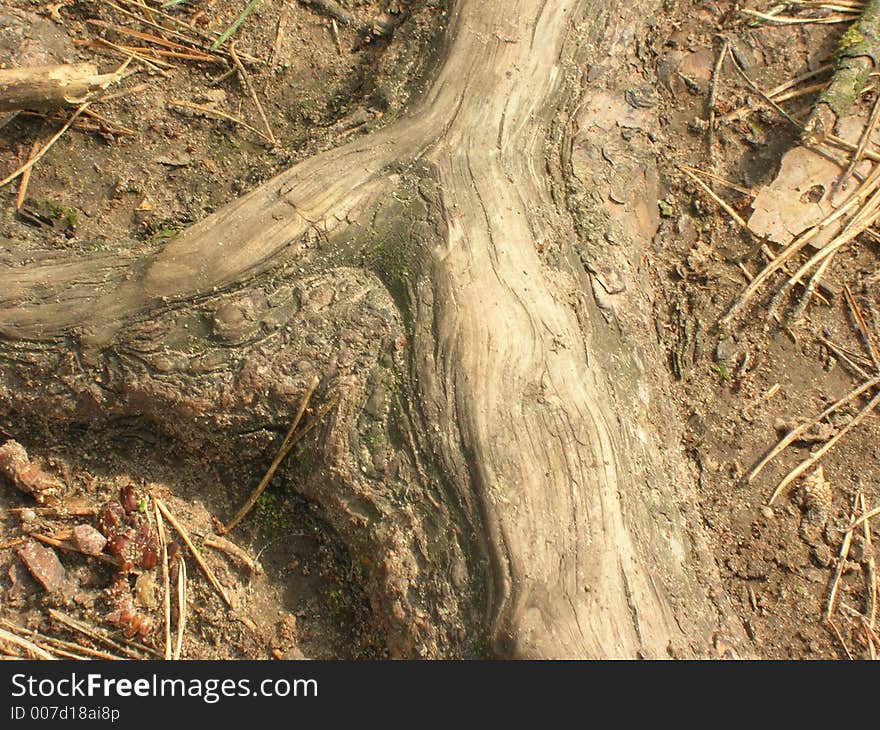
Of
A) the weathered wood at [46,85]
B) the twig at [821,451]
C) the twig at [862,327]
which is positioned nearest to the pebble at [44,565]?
the weathered wood at [46,85]

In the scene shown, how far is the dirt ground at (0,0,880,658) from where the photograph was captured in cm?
232

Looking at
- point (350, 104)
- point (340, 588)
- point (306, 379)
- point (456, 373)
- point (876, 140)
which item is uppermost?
point (876, 140)

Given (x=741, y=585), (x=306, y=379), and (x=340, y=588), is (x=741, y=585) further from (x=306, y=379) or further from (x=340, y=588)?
(x=306, y=379)

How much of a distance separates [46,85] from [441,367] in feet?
5.54

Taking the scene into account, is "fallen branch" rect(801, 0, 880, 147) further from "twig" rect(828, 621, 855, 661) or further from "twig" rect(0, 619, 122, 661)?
"twig" rect(0, 619, 122, 661)

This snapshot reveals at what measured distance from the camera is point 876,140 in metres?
2.83

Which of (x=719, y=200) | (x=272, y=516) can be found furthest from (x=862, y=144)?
(x=272, y=516)

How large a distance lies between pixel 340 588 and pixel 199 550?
457 mm

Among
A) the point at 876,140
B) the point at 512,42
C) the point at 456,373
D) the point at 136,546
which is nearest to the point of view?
the point at 456,373

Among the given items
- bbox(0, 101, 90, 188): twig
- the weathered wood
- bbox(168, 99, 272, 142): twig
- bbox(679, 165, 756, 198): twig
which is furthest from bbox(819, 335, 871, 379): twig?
bbox(0, 101, 90, 188): twig

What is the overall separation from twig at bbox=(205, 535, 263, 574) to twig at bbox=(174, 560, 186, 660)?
0.33 feet

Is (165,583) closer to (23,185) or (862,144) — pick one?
(23,185)

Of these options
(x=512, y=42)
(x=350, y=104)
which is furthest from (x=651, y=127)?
(x=350, y=104)

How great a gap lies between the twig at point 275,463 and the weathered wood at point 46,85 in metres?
1.40
